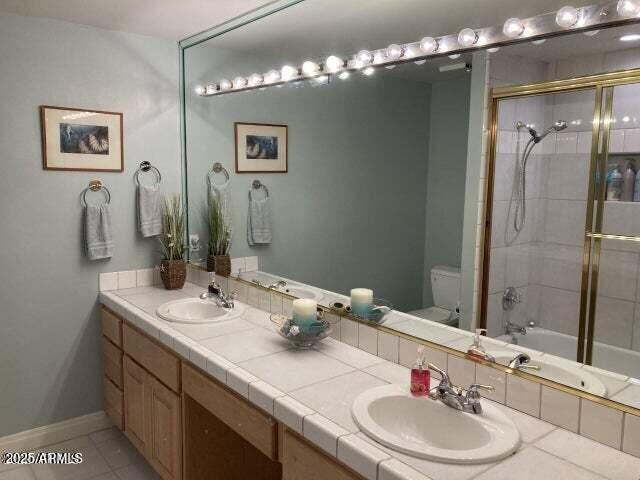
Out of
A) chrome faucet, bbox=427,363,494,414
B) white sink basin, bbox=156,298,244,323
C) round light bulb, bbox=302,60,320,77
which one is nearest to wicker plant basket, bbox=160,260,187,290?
white sink basin, bbox=156,298,244,323

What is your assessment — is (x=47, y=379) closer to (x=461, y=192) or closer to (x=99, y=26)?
(x=99, y=26)

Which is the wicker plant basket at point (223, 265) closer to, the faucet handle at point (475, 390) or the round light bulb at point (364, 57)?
the round light bulb at point (364, 57)

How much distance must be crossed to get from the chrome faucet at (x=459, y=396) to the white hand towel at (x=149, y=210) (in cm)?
204

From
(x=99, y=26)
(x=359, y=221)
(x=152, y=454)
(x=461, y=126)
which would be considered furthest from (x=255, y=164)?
(x=152, y=454)

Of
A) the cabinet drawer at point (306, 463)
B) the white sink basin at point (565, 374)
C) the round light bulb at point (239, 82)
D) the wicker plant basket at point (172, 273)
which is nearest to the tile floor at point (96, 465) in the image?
the wicker plant basket at point (172, 273)

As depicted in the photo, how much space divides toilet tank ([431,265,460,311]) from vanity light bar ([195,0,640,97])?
2.53 feet

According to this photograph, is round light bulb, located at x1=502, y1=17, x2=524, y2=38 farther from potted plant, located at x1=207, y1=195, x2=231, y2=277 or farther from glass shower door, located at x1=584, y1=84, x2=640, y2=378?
potted plant, located at x1=207, y1=195, x2=231, y2=277

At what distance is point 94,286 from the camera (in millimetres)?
2973

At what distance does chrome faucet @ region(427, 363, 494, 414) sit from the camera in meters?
1.50

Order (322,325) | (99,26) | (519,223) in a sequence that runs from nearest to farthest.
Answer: (519,223)
(322,325)
(99,26)

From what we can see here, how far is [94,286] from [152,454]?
102 cm

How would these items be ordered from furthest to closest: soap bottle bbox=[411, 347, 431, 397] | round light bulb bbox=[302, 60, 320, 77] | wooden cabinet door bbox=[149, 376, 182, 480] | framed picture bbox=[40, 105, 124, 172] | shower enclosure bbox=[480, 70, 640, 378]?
A: framed picture bbox=[40, 105, 124, 172] → round light bulb bbox=[302, 60, 320, 77] → wooden cabinet door bbox=[149, 376, 182, 480] → soap bottle bbox=[411, 347, 431, 397] → shower enclosure bbox=[480, 70, 640, 378]

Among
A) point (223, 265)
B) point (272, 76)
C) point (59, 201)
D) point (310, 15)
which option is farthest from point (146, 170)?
point (310, 15)

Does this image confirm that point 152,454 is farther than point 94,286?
No
